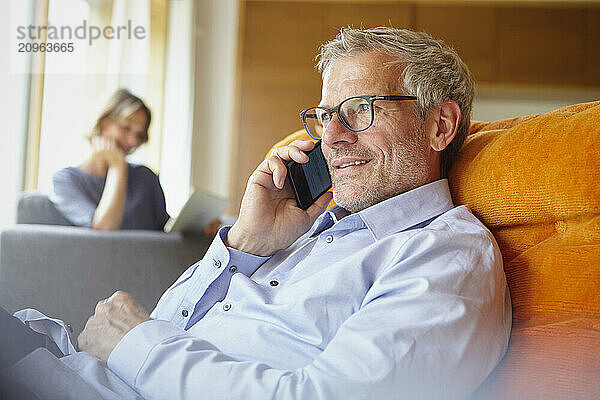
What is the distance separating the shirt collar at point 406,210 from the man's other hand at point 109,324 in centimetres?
38

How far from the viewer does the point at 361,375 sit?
0.74 metres

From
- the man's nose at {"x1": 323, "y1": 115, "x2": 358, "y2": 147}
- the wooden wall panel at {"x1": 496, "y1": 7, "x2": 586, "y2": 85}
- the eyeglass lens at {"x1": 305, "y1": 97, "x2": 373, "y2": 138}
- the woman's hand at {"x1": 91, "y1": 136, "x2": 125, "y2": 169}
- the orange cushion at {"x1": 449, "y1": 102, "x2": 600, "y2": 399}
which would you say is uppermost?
the wooden wall panel at {"x1": 496, "y1": 7, "x2": 586, "y2": 85}

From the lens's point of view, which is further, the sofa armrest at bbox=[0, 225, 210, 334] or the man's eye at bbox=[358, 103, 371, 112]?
the sofa armrest at bbox=[0, 225, 210, 334]

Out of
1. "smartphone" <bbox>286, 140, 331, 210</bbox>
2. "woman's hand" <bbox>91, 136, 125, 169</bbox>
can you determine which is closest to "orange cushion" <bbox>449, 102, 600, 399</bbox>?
"smartphone" <bbox>286, 140, 331, 210</bbox>

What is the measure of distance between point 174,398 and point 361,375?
0.83ft

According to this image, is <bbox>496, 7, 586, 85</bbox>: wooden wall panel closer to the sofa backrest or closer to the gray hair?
the sofa backrest

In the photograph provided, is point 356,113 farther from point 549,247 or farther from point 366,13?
point 366,13

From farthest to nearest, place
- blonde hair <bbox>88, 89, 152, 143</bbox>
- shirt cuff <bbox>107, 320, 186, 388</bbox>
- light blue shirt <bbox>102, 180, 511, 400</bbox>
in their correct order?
1. blonde hair <bbox>88, 89, 152, 143</bbox>
2. shirt cuff <bbox>107, 320, 186, 388</bbox>
3. light blue shirt <bbox>102, 180, 511, 400</bbox>

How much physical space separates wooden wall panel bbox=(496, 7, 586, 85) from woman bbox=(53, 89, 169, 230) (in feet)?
9.04

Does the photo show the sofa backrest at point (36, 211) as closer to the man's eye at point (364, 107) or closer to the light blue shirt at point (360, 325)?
the light blue shirt at point (360, 325)

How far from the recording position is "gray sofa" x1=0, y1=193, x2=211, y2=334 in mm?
1806

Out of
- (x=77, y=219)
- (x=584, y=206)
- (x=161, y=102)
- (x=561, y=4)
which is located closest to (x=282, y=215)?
(x=584, y=206)

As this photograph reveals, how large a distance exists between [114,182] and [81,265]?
720 mm

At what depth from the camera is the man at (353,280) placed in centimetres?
77
